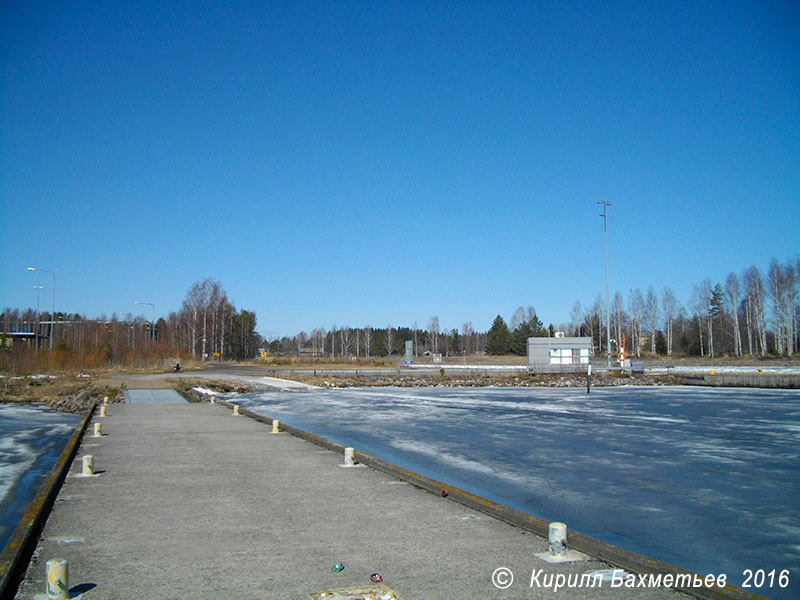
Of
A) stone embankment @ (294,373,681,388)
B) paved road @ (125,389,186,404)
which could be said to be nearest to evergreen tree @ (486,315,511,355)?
stone embankment @ (294,373,681,388)

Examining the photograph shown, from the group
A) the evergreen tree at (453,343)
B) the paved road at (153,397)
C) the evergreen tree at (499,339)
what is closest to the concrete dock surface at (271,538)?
the paved road at (153,397)

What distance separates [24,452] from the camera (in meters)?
15.7

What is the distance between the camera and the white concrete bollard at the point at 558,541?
21.0ft

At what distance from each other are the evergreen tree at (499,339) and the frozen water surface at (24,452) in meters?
112

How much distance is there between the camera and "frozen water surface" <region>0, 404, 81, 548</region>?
10.2 m

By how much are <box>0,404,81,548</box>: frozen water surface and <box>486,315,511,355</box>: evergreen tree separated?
112 metres

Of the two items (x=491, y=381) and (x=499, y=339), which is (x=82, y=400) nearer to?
(x=491, y=381)

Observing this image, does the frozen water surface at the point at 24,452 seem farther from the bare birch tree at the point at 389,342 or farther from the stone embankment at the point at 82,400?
the bare birch tree at the point at 389,342

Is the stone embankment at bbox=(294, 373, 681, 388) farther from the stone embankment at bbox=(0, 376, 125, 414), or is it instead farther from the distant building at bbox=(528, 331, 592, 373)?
the stone embankment at bbox=(0, 376, 125, 414)

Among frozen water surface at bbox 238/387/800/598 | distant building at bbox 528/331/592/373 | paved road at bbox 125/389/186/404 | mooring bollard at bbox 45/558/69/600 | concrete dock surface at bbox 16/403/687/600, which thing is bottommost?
frozen water surface at bbox 238/387/800/598

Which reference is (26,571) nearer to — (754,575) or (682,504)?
(754,575)

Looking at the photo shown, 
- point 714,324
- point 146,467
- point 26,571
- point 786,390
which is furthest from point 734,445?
point 714,324

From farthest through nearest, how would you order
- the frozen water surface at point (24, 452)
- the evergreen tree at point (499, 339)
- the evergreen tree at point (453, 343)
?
the evergreen tree at point (453, 343)
the evergreen tree at point (499, 339)
the frozen water surface at point (24, 452)

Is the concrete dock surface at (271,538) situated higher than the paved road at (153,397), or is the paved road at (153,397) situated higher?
the paved road at (153,397)
